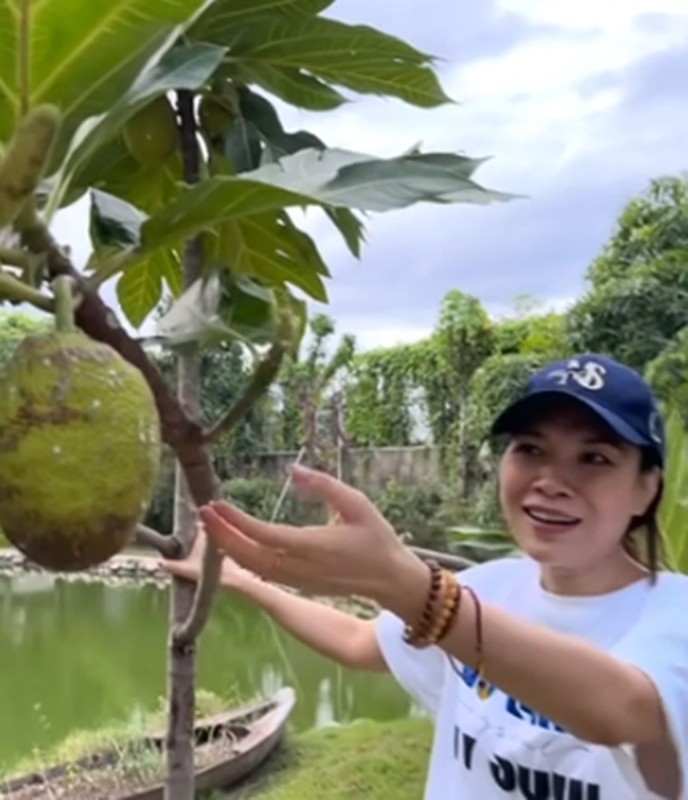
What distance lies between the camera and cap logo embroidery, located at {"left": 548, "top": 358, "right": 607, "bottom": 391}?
0.95 m

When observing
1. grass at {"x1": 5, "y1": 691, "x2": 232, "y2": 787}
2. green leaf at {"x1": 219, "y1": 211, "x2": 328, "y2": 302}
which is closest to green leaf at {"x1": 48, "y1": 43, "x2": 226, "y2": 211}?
green leaf at {"x1": 219, "y1": 211, "x2": 328, "y2": 302}

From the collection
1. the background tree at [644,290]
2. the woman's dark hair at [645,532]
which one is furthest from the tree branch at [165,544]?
the background tree at [644,290]

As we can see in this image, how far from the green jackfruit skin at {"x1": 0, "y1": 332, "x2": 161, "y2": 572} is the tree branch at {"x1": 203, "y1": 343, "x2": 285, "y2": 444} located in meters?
0.09

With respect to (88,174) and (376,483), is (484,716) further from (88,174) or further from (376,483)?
(376,483)

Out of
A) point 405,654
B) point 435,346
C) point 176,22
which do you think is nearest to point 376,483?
point 435,346

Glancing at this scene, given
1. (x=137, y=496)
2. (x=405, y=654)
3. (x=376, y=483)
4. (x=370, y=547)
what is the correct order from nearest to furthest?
1. (x=137, y=496)
2. (x=370, y=547)
3. (x=405, y=654)
4. (x=376, y=483)

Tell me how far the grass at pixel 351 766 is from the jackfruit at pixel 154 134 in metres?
3.45

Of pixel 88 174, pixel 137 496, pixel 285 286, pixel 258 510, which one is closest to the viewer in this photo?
pixel 137 496

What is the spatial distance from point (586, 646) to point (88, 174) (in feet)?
1.40

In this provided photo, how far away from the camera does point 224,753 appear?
4.44m

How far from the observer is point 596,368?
0.98m

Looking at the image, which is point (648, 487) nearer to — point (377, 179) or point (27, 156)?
point (377, 179)

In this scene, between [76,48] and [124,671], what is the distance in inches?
262

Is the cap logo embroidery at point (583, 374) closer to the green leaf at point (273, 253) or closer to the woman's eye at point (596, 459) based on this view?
the woman's eye at point (596, 459)
